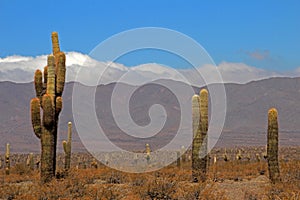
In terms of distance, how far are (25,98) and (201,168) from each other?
183437mm

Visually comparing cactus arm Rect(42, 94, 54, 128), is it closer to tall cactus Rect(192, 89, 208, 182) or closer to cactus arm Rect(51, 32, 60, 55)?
cactus arm Rect(51, 32, 60, 55)

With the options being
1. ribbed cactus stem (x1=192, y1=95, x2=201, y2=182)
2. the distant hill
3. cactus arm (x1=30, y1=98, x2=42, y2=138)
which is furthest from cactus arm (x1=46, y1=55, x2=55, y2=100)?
the distant hill

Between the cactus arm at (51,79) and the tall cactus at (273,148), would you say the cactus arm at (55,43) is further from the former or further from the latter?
the tall cactus at (273,148)

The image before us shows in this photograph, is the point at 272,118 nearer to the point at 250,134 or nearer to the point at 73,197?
the point at 73,197

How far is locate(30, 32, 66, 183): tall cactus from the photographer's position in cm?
1786

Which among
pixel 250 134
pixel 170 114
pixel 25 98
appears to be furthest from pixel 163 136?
pixel 25 98

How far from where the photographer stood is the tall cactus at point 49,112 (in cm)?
1786

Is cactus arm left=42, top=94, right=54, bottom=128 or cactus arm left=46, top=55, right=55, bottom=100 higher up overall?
cactus arm left=46, top=55, right=55, bottom=100

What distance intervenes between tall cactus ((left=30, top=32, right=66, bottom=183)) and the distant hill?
283ft

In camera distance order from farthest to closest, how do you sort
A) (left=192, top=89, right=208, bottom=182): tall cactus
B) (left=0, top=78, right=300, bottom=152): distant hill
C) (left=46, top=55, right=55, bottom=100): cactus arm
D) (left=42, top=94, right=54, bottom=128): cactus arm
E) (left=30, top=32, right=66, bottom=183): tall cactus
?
(left=0, top=78, right=300, bottom=152): distant hill < (left=192, top=89, right=208, bottom=182): tall cactus < (left=46, top=55, right=55, bottom=100): cactus arm < (left=30, top=32, right=66, bottom=183): tall cactus < (left=42, top=94, right=54, bottom=128): cactus arm

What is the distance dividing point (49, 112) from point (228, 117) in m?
134

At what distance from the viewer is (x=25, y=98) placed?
196500 millimetres

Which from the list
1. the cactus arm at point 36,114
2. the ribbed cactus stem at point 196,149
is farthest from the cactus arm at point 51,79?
the ribbed cactus stem at point 196,149

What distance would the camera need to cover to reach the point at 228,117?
14912 centimetres
